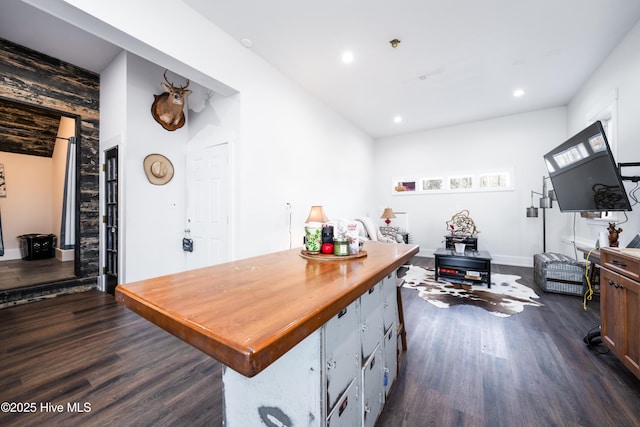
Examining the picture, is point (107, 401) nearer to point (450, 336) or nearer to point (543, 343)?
point (450, 336)

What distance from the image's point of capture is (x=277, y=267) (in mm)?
1273

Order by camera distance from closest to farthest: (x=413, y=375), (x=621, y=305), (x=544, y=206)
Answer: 1. (x=621, y=305)
2. (x=413, y=375)
3. (x=544, y=206)

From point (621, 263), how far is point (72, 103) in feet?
19.7

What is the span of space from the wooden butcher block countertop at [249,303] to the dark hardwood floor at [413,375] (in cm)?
95

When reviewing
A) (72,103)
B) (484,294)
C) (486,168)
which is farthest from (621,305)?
(72,103)

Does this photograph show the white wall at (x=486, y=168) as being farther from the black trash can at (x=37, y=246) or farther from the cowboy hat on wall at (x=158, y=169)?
the black trash can at (x=37, y=246)

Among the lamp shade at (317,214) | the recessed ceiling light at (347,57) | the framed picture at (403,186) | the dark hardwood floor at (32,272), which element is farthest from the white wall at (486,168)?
the dark hardwood floor at (32,272)

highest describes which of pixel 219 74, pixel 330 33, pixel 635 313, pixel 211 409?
pixel 330 33

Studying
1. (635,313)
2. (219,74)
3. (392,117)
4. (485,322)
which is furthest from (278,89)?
(635,313)

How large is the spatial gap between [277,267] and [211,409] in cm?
99

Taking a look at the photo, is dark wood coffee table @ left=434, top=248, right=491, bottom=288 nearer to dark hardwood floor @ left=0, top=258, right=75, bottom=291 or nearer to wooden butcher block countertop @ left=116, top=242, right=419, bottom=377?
wooden butcher block countertop @ left=116, top=242, right=419, bottom=377

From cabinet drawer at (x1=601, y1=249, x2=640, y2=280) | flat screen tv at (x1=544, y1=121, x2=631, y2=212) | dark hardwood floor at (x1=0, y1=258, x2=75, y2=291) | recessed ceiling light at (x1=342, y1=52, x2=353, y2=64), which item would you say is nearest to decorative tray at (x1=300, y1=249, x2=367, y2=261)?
cabinet drawer at (x1=601, y1=249, x2=640, y2=280)

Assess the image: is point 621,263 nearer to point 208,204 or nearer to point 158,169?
point 208,204

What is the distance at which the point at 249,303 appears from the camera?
2.50 ft
